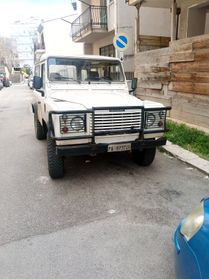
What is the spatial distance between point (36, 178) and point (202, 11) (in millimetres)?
9319

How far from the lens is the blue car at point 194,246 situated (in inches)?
59.8

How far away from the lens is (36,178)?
4492 millimetres

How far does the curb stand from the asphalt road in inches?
5.8

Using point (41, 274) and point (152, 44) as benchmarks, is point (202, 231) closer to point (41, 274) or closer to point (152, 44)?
point (41, 274)

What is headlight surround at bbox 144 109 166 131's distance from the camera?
419 centimetres

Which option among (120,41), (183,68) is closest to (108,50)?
(120,41)

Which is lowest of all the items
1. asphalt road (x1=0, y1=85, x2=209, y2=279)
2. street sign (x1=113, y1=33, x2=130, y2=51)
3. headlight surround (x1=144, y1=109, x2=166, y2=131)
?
asphalt road (x1=0, y1=85, x2=209, y2=279)

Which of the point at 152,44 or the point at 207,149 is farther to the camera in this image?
the point at 152,44

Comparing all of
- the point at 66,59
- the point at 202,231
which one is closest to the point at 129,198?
the point at 202,231

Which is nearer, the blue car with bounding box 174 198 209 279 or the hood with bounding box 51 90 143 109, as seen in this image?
the blue car with bounding box 174 198 209 279

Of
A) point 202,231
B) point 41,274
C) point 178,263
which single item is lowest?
point 41,274

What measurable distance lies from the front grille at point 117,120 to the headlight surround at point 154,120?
0.14 metres

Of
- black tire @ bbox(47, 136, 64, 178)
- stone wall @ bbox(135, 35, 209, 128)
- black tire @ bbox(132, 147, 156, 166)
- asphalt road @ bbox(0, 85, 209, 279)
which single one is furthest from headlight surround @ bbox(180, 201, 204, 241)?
stone wall @ bbox(135, 35, 209, 128)

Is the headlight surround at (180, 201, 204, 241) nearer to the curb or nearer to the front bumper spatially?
the front bumper
